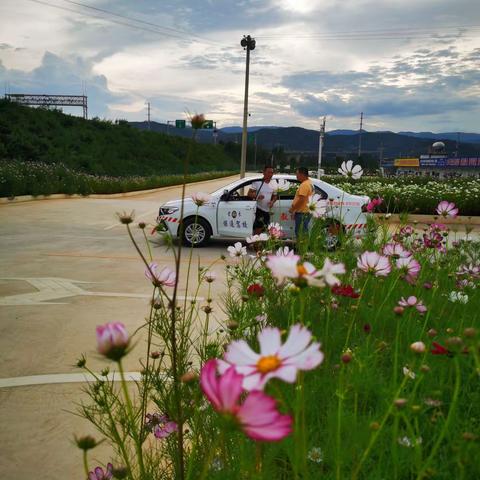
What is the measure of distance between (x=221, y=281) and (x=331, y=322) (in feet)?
13.9

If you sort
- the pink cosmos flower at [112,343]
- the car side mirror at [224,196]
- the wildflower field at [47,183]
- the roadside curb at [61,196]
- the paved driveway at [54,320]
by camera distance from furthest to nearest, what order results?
the wildflower field at [47,183] → the roadside curb at [61,196] → the car side mirror at [224,196] → the paved driveway at [54,320] → the pink cosmos flower at [112,343]

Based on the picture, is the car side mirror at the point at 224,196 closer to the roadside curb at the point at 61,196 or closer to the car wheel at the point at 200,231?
the car wheel at the point at 200,231

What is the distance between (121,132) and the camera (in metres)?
56.3

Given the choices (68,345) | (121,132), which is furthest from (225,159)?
(68,345)

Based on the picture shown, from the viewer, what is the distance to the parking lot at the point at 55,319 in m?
2.82

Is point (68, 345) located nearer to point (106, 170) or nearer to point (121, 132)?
point (106, 170)

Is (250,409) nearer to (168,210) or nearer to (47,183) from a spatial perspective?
(168,210)

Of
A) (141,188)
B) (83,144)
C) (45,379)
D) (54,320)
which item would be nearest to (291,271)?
(45,379)

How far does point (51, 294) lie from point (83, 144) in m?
43.2

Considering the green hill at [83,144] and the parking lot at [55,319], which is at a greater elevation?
the green hill at [83,144]

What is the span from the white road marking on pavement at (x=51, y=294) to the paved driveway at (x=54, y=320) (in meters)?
0.01

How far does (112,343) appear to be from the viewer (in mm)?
862

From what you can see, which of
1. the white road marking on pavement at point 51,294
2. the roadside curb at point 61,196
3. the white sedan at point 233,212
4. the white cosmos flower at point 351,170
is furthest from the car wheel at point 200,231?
the roadside curb at point 61,196

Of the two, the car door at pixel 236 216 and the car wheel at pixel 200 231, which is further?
the car wheel at pixel 200 231
